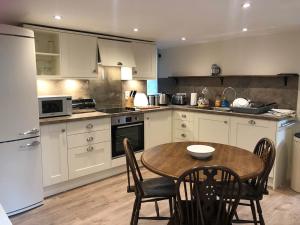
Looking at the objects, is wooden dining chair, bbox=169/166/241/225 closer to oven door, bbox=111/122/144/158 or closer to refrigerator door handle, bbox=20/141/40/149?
refrigerator door handle, bbox=20/141/40/149

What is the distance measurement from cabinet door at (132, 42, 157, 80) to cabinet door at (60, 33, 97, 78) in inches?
31.3

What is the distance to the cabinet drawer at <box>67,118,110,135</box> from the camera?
122 inches

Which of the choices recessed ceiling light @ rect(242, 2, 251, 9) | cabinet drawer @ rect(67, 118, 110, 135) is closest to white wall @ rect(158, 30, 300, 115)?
recessed ceiling light @ rect(242, 2, 251, 9)

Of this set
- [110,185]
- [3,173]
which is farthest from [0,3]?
[110,185]

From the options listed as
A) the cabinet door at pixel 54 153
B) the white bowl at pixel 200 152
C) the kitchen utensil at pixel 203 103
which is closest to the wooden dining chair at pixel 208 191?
the white bowl at pixel 200 152

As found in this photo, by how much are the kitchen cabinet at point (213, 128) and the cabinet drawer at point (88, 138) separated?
1.45 metres

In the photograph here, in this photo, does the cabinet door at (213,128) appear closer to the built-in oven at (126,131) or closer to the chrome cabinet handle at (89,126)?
the built-in oven at (126,131)

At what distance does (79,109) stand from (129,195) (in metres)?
1.43

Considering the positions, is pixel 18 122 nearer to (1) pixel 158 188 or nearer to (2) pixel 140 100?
(1) pixel 158 188

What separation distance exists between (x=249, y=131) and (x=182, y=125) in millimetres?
1167

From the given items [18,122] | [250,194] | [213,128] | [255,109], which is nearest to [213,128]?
[213,128]

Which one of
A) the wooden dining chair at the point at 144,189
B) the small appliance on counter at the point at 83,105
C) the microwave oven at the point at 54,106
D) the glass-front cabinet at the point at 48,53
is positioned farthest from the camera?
the small appliance on counter at the point at 83,105

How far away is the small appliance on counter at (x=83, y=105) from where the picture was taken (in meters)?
3.56

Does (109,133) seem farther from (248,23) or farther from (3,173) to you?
(248,23)
